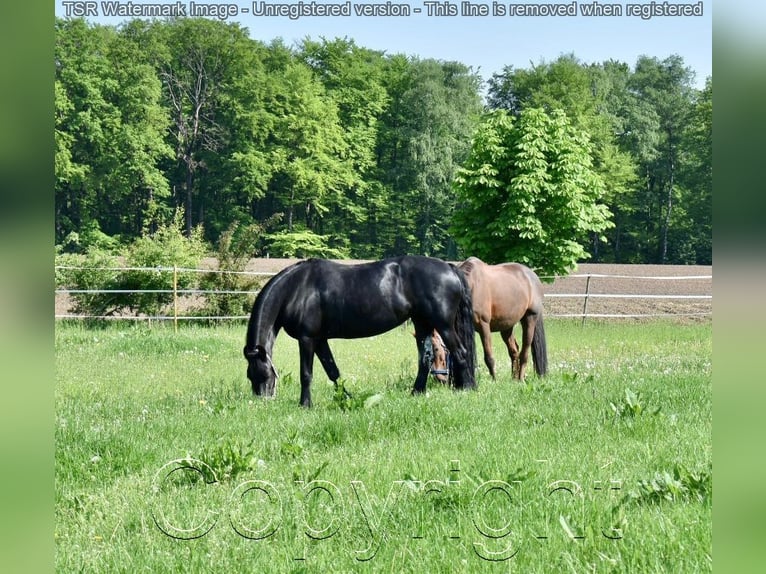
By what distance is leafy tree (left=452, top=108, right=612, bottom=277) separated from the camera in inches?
576

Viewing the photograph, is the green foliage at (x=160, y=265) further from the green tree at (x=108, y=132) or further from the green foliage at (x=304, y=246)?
the green tree at (x=108, y=132)

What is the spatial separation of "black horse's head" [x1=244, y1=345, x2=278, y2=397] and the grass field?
0.53 ft

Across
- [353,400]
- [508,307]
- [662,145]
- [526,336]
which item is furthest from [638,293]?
[662,145]

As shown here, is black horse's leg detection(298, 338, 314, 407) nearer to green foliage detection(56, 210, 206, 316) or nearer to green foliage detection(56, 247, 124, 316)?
green foliage detection(56, 210, 206, 316)

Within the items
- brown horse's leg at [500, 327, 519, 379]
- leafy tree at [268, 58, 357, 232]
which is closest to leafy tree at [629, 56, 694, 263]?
leafy tree at [268, 58, 357, 232]

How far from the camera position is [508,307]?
8195 millimetres

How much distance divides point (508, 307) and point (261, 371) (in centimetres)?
346

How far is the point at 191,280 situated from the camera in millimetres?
15430

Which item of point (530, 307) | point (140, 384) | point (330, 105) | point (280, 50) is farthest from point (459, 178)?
point (280, 50)

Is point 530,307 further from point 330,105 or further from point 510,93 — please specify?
point 510,93

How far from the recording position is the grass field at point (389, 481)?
2.53 m

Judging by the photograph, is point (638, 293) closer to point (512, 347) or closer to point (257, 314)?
point (512, 347)

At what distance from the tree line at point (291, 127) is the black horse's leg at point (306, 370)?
46.5 ft
